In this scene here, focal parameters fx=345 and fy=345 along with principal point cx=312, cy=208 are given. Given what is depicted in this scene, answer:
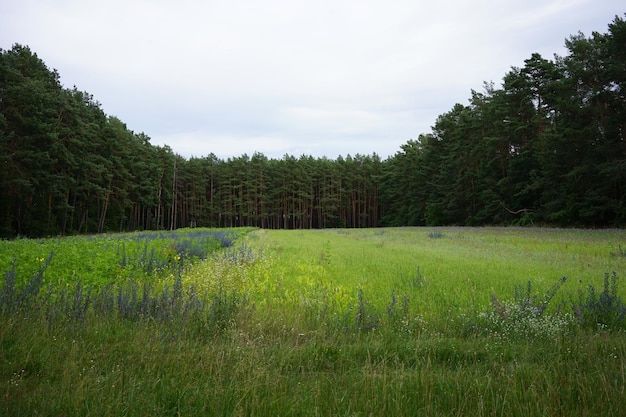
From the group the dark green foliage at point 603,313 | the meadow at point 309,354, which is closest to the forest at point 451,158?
the dark green foliage at point 603,313

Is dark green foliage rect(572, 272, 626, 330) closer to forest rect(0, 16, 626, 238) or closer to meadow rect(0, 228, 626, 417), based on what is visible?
meadow rect(0, 228, 626, 417)

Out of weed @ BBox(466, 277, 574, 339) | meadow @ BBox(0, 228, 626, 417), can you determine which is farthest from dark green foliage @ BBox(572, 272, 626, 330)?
weed @ BBox(466, 277, 574, 339)

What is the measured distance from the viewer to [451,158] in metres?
56.9

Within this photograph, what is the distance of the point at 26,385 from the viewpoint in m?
2.96

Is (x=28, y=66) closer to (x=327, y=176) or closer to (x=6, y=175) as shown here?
(x=6, y=175)

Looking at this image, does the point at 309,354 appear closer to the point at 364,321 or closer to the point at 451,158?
the point at 364,321

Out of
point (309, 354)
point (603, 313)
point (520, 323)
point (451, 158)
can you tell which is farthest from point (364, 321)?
point (451, 158)

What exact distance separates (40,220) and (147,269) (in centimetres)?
4063

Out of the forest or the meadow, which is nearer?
the meadow

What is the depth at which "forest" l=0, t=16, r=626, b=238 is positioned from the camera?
27.8 metres

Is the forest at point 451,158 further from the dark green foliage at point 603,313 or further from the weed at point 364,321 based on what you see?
the weed at point 364,321

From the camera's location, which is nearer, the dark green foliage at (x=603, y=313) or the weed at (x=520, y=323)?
the weed at (x=520, y=323)

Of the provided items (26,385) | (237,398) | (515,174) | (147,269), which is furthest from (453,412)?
(515,174)

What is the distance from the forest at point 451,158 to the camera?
27766 millimetres
